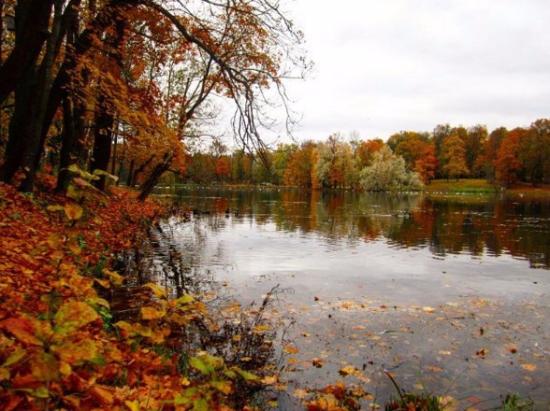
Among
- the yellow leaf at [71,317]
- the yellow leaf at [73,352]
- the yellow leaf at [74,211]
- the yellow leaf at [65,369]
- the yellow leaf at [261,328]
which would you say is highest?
the yellow leaf at [74,211]

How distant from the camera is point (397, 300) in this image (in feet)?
36.6

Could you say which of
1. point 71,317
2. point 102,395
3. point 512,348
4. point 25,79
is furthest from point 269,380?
point 25,79

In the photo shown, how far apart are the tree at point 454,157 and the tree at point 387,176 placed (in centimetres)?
2154

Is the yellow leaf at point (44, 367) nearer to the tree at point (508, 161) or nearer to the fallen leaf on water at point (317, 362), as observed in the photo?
the fallen leaf on water at point (317, 362)

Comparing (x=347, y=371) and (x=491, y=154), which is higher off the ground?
(x=491, y=154)

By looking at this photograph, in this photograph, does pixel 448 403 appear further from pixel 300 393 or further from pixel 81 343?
pixel 81 343

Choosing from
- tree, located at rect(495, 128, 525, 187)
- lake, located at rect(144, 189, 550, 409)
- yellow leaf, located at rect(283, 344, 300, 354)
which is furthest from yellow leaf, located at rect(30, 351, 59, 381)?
tree, located at rect(495, 128, 525, 187)

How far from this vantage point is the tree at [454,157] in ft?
373

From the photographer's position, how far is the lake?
6848 millimetres

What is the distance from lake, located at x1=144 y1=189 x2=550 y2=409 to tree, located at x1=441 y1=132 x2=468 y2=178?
→ 9544 centimetres

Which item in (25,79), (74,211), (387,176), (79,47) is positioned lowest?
(74,211)

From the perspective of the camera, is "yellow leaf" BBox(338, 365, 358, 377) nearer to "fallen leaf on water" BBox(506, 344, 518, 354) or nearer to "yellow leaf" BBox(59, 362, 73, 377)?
"fallen leaf on water" BBox(506, 344, 518, 354)

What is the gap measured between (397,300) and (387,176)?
278ft

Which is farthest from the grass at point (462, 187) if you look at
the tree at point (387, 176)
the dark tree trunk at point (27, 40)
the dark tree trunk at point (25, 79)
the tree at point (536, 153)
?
the dark tree trunk at point (27, 40)
